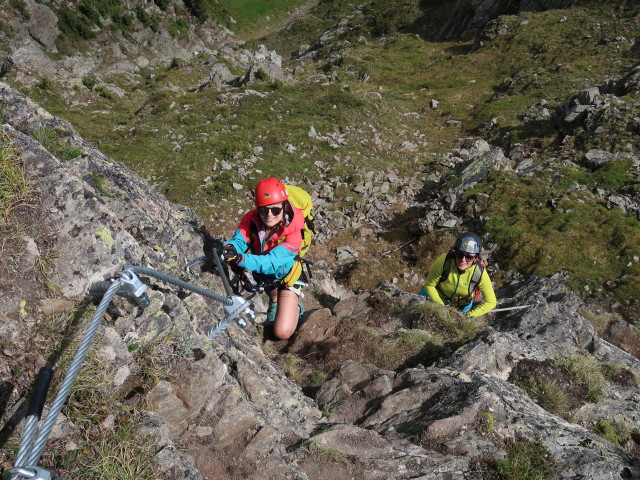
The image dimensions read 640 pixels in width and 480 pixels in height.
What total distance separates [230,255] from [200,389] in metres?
2.98

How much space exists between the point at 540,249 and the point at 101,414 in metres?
17.8

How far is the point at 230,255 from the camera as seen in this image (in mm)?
7758

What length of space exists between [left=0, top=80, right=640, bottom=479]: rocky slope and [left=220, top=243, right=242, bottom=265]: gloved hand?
61cm

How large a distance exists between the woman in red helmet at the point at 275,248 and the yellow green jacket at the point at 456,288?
11.7 ft

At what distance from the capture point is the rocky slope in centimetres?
461

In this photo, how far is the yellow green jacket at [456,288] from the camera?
1063 cm

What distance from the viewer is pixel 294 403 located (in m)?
6.41

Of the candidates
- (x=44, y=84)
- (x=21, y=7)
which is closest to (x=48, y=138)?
(x=44, y=84)

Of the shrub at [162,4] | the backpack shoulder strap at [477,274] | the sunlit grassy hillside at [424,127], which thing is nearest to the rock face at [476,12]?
the sunlit grassy hillside at [424,127]

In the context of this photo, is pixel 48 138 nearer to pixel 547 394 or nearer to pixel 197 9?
pixel 547 394

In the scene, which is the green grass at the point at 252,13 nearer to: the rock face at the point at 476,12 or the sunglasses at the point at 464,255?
the rock face at the point at 476,12

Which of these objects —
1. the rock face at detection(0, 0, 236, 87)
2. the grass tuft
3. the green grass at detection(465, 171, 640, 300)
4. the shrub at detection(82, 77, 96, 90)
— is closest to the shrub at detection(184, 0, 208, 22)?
the rock face at detection(0, 0, 236, 87)

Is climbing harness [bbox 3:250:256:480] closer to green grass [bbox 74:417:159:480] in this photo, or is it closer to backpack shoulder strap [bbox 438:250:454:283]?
green grass [bbox 74:417:159:480]

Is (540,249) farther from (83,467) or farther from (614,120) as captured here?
(83,467)
